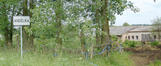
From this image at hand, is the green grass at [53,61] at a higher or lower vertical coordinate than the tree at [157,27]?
lower

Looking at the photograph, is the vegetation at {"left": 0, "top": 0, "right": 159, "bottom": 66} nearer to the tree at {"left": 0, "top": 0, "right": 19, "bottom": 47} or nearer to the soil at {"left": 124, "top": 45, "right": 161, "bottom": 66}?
the soil at {"left": 124, "top": 45, "right": 161, "bottom": 66}

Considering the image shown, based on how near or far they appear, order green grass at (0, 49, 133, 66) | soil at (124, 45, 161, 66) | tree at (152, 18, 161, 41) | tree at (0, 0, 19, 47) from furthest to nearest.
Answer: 1. tree at (152, 18, 161, 41)
2. tree at (0, 0, 19, 47)
3. soil at (124, 45, 161, 66)
4. green grass at (0, 49, 133, 66)

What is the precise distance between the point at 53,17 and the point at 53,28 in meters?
0.63

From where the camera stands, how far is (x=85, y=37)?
8680 millimetres

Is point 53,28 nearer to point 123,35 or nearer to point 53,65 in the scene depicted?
point 53,65

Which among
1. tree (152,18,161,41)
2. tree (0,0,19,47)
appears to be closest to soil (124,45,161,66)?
tree (0,0,19,47)

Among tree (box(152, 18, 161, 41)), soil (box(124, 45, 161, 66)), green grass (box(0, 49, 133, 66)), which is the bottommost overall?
soil (box(124, 45, 161, 66))

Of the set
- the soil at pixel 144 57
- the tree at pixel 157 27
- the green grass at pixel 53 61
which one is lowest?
the soil at pixel 144 57

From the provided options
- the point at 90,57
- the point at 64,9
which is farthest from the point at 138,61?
the point at 64,9

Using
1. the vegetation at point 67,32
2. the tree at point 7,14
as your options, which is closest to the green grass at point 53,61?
the vegetation at point 67,32

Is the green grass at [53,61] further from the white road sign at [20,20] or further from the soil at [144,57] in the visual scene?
the white road sign at [20,20]

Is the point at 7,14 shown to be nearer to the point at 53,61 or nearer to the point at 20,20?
the point at 20,20

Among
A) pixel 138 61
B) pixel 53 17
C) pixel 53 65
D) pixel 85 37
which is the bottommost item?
pixel 138 61

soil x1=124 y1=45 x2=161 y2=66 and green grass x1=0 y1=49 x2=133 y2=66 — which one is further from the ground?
green grass x1=0 y1=49 x2=133 y2=66
